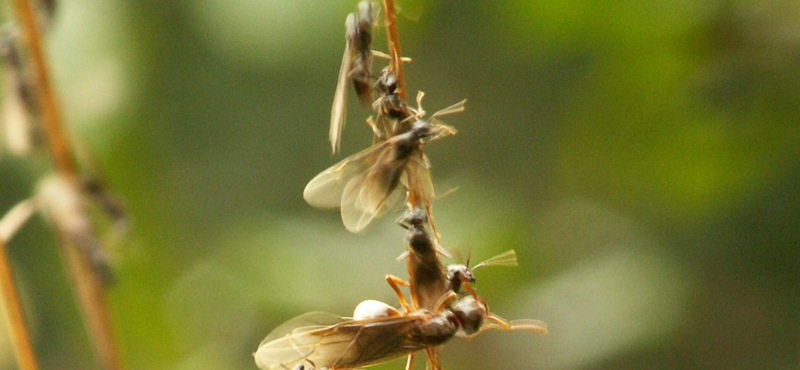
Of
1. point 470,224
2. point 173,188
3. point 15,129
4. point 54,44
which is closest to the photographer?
point 15,129

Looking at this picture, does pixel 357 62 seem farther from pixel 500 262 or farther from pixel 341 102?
pixel 500 262

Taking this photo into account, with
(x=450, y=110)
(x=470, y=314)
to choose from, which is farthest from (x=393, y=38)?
(x=470, y=314)

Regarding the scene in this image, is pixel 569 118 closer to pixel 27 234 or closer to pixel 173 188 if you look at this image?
pixel 173 188

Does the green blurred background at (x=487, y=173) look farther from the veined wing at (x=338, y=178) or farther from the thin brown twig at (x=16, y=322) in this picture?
the thin brown twig at (x=16, y=322)

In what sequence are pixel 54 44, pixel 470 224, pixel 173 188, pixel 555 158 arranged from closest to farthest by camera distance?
pixel 470 224
pixel 54 44
pixel 555 158
pixel 173 188

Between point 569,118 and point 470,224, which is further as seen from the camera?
point 569,118

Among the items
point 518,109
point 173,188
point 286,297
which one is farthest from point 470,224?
point 173,188

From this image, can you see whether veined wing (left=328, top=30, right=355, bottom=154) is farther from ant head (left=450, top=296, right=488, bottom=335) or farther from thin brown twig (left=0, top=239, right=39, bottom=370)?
thin brown twig (left=0, top=239, right=39, bottom=370)
